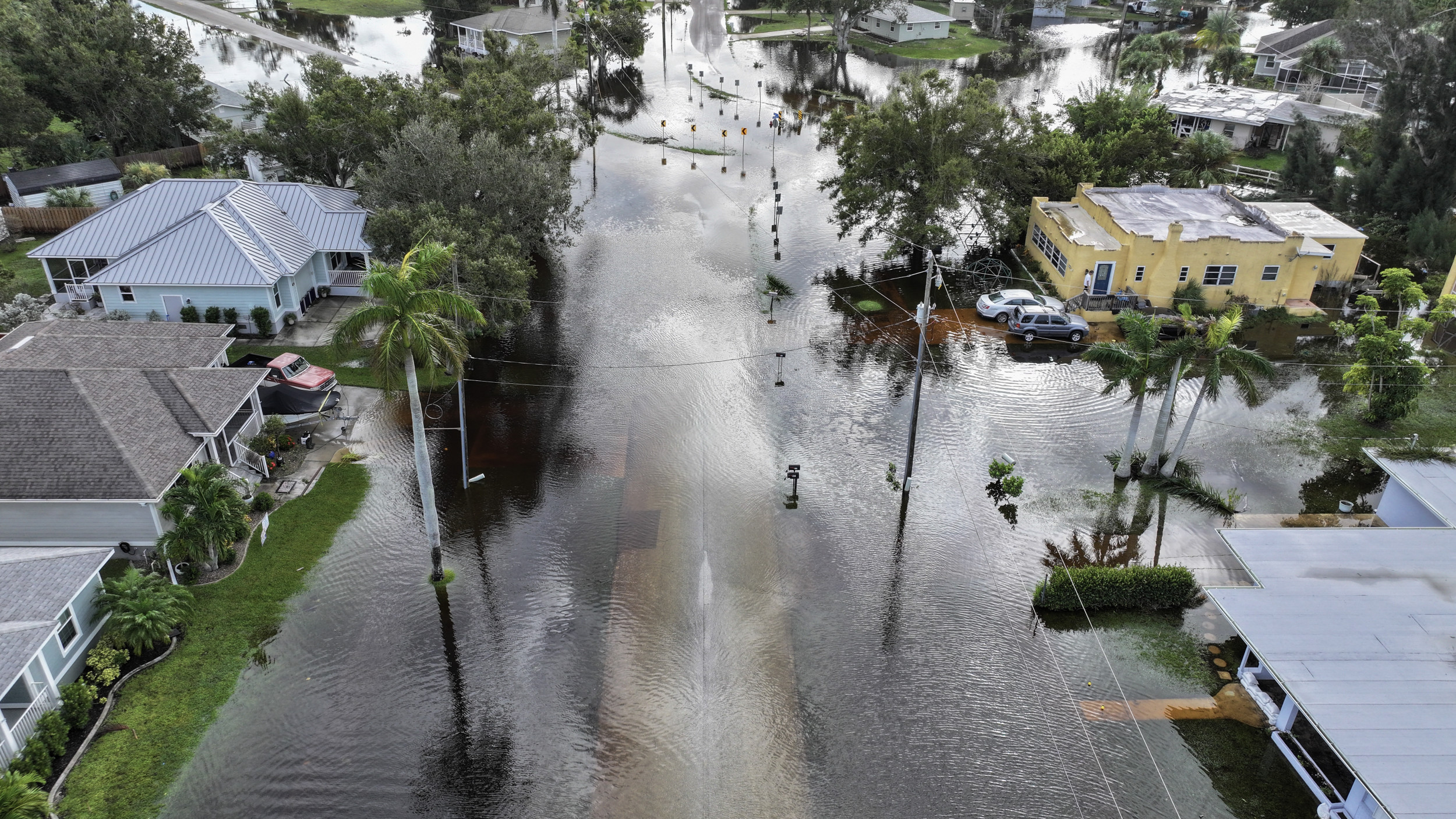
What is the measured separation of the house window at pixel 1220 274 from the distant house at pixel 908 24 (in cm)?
6656

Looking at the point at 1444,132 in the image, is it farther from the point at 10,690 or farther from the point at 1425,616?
the point at 10,690

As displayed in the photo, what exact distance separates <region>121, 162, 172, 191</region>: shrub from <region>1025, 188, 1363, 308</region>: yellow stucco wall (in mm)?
52781

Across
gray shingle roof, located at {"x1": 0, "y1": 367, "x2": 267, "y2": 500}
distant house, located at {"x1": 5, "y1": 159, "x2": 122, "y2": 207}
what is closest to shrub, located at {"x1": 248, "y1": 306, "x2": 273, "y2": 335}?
gray shingle roof, located at {"x1": 0, "y1": 367, "x2": 267, "y2": 500}

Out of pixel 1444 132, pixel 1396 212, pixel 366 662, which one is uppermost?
pixel 1444 132

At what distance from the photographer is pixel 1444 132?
50.9 m

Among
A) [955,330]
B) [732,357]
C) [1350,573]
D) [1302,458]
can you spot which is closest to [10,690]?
[732,357]

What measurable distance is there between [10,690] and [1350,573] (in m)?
34.5

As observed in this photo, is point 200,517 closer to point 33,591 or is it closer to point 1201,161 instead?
point 33,591

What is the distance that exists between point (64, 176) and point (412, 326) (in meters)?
44.5

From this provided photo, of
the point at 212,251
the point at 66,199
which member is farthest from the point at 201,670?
the point at 66,199

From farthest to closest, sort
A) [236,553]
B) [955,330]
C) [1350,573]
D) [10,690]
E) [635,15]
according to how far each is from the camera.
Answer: [635,15], [955,330], [236,553], [1350,573], [10,690]

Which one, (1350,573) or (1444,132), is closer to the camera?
(1350,573)

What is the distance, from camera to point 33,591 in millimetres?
23062

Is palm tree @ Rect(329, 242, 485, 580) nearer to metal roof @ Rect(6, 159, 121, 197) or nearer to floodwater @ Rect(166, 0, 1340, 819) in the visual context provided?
floodwater @ Rect(166, 0, 1340, 819)
